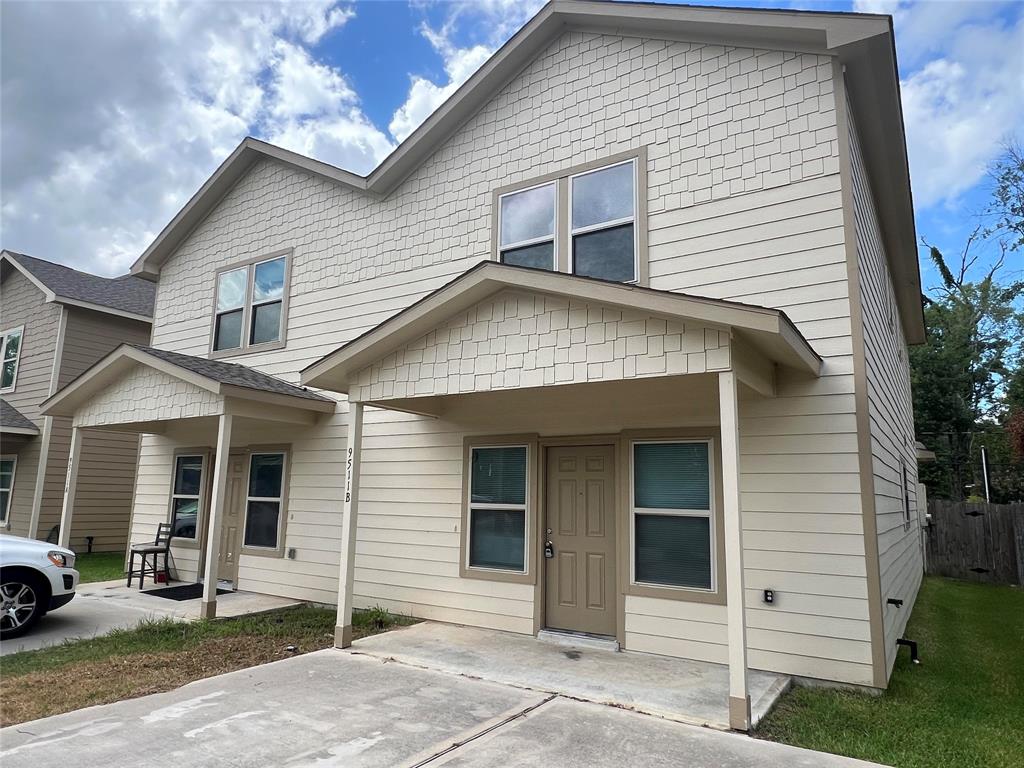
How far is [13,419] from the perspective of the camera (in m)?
14.3

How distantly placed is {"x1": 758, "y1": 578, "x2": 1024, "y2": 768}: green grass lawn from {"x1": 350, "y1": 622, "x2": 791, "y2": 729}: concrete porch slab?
1.00 feet

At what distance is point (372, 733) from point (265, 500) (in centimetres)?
607

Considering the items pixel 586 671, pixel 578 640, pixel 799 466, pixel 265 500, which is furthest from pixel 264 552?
pixel 799 466

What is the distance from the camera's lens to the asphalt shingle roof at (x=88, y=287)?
14.5 m

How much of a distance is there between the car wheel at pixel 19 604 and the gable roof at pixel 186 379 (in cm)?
274

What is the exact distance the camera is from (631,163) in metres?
6.79

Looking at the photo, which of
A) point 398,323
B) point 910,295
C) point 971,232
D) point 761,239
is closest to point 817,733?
point 761,239

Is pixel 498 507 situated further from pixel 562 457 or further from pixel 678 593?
pixel 678 593

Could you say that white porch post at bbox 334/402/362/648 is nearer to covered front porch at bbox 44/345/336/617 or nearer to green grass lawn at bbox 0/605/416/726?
green grass lawn at bbox 0/605/416/726

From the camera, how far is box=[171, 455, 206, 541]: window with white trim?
10227 mm

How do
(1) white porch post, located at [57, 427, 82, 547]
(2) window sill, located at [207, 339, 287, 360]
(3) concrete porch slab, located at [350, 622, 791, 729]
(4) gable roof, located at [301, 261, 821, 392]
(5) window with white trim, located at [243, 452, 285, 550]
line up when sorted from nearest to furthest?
(4) gable roof, located at [301, 261, 821, 392]
(3) concrete porch slab, located at [350, 622, 791, 729]
(5) window with white trim, located at [243, 452, 285, 550]
(1) white porch post, located at [57, 427, 82, 547]
(2) window sill, located at [207, 339, 287, 360]

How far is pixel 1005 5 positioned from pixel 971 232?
20.9 m

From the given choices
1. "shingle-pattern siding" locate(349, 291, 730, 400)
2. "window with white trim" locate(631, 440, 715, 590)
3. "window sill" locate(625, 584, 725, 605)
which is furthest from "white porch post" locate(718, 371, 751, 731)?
"window with white trim" locate(631, 440, 715, 590)

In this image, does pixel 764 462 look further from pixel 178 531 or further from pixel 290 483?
pixel 178 531
